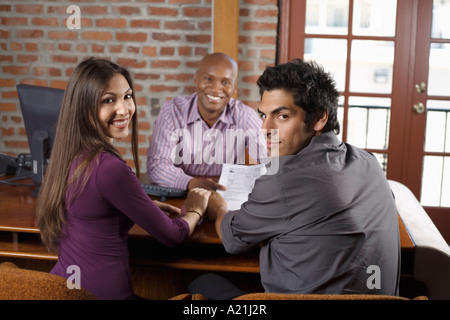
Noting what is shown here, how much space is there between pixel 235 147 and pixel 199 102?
1.03ft

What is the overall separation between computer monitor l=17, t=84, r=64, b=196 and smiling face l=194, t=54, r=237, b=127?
3.04 ft

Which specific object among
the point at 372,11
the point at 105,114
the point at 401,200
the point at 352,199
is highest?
the point at 372,11

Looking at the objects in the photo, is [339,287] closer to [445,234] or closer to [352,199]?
[352,199]

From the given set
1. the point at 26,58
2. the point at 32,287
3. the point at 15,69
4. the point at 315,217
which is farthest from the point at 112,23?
the point at 32,287

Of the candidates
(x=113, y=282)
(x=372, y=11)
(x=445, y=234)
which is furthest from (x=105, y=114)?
(x=445, y=234)

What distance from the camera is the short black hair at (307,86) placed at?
144 centimetres

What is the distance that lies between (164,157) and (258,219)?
1080mm

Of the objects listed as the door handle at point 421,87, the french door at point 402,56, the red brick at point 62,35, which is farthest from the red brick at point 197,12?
the door handle at point 421,87

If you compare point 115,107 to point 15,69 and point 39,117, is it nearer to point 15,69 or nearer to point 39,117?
point 39,117

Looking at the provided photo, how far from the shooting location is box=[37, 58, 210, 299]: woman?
52.9 inches

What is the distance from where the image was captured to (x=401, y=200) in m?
2.00

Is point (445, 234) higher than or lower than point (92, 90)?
lower

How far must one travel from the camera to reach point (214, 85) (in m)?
2.61

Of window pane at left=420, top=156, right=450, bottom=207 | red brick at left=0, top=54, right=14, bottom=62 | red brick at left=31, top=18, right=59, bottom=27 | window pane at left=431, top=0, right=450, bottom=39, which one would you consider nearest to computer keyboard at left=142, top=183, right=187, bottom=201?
red brick at left=31, top=18, right=59, bottom=27
